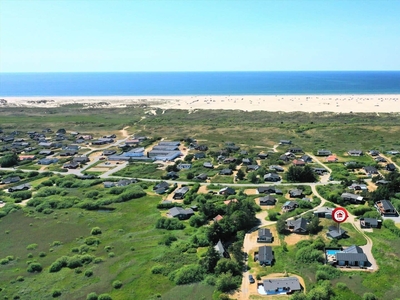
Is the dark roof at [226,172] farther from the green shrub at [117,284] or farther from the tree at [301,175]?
the green shrub at [117,284]

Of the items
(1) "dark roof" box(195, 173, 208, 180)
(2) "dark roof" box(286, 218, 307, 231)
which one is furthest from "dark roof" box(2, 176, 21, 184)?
(2) "dark roof" box(286, 218, 307, 231)

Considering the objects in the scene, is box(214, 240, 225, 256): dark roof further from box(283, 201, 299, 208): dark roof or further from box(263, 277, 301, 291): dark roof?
box(283, 201, 299, 208): dark roof

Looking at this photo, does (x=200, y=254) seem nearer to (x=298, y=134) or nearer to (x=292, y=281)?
(x=292, y=281)

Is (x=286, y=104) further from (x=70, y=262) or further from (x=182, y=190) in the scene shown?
(x=70, y=262)

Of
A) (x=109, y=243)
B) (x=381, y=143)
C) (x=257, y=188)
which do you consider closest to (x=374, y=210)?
(x=257, y=188)

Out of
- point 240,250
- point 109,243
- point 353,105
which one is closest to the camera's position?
point 240,250

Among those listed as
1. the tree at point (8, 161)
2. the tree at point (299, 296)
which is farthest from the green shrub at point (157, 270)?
the tree at point (8, 161)

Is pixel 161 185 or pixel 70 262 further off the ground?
pixel 161 185

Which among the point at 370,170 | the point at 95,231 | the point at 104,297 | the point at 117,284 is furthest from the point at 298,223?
the point at 370,170
